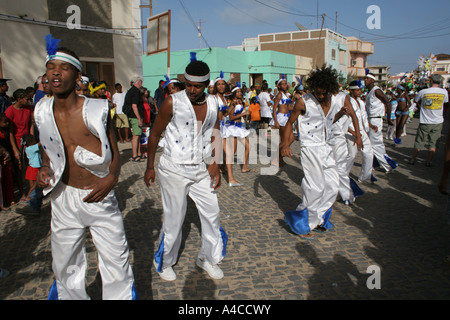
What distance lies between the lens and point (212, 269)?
354 centimetres

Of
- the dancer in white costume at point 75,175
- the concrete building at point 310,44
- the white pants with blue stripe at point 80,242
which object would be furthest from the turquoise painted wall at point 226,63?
the white pants with blue stripe at point 80,242

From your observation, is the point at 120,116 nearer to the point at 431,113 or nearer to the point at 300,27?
the point at 431,113

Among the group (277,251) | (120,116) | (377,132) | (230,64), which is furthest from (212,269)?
(230,64)

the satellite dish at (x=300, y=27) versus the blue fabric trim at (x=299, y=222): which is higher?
the satellite dish at (x=300, y=27)

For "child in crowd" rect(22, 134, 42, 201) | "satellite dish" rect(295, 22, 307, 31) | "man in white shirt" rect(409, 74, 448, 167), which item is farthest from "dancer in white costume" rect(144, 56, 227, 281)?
"satellite dish" rect(295, 22, 307, 31)

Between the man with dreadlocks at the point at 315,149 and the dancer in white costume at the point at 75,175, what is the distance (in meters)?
2.66

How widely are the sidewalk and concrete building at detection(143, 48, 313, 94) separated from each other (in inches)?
954

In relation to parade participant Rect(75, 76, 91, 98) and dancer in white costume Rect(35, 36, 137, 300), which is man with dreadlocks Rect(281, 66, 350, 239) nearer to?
dancer in white costume Rect(35, 36, 137, 300)

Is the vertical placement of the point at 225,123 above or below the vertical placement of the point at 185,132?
above

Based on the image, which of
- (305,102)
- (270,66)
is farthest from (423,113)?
(270,66)

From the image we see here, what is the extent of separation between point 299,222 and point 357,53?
69.1 m

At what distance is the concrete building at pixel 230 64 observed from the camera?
29312mm

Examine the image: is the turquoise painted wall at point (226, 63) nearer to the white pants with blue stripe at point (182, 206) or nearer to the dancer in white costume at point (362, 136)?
the dancer in white costume at point (362, 136)

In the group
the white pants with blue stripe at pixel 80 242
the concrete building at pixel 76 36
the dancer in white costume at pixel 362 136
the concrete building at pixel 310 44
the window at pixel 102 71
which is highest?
the concrete building at pixel 310 44
